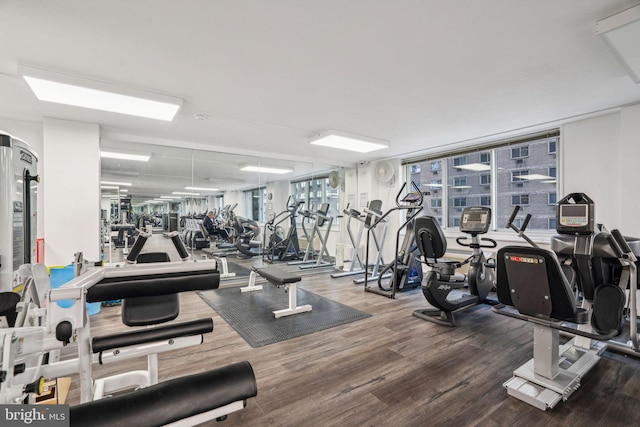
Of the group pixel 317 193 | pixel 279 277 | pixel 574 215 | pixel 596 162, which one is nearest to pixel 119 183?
pixel 279 277

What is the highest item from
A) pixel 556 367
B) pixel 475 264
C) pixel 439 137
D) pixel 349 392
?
pixel 439 137

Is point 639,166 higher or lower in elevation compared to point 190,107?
lower

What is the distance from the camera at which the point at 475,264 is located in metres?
3.54

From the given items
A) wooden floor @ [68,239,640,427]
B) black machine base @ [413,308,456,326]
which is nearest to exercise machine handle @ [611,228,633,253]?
wooden floor @ [68,239,640,427]

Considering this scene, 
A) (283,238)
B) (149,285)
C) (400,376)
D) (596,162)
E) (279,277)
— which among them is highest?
(596,162)

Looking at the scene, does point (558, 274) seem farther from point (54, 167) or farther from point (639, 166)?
point (54, 167)

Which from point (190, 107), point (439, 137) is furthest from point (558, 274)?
point (190, 107)

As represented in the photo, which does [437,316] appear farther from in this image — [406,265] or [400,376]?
[400,376]

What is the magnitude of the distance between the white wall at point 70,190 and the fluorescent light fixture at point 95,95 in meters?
0.98

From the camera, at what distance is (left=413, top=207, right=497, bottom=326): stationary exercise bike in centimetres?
328

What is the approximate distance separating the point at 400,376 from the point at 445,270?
1464 millimetres

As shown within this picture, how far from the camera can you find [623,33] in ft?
6.27

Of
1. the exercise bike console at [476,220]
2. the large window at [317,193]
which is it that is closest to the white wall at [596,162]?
the exercise bike console at [476,220]

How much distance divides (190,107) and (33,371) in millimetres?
3023
